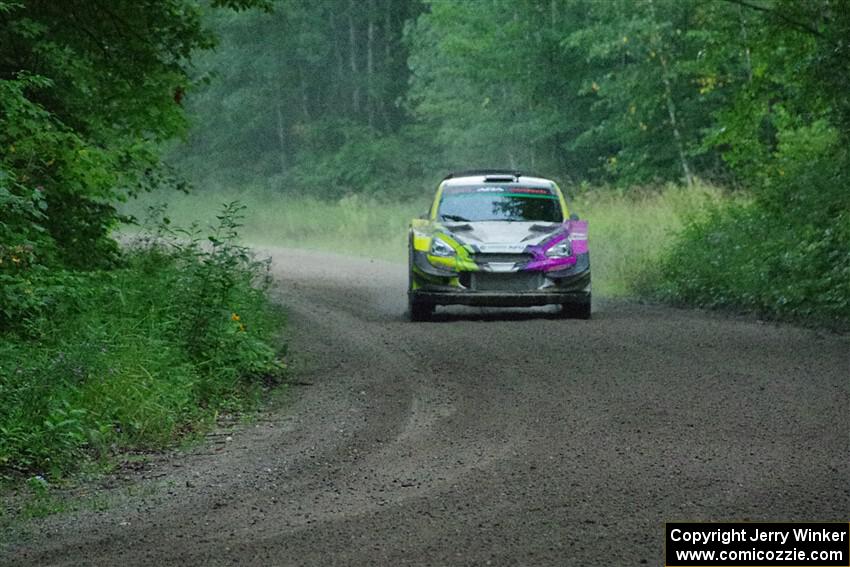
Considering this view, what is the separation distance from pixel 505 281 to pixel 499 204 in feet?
4.79

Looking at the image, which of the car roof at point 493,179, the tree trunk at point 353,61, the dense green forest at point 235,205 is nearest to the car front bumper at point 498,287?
the car roof at point 493,179

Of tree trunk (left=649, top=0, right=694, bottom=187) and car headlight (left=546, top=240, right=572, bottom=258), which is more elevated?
tree trunk (left=649, top=0, right=694, bottom=187)

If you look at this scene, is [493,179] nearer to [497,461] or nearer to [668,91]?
[497,461]

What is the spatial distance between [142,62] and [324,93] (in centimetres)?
5096

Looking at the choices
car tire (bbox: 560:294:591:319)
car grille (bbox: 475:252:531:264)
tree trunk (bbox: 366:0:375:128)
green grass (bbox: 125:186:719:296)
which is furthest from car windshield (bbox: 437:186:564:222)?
tree trunk (bbox: 366:0:375:128)

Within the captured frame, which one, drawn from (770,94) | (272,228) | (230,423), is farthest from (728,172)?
(230,423)

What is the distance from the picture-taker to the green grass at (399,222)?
25156 millimetres

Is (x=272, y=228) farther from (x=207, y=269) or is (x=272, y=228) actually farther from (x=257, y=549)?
(x=257, y=549)

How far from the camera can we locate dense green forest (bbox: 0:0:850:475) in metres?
10.9

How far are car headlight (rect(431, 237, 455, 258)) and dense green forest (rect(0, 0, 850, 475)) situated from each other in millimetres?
2327

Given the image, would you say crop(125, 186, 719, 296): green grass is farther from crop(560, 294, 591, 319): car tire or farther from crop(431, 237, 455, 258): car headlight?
crop(431, 237, 455, 258): car headlight

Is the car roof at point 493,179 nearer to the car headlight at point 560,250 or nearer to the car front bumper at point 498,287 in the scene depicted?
the car headlight at point 560,250

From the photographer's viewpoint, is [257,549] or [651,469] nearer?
[257,549]

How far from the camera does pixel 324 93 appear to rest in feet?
213
